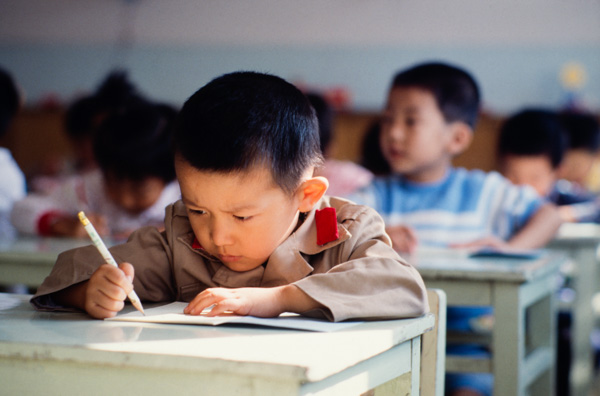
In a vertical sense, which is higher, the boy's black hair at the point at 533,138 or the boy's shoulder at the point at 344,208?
the boy's shoulder at the point at 344,208

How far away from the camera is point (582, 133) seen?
4441 mm

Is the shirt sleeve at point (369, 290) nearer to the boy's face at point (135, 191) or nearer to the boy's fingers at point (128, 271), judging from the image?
the boy's fingers at point (128, 271)

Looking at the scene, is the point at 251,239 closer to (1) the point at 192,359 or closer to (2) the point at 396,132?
(1) the point at 192,359

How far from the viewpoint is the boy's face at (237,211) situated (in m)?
0.95

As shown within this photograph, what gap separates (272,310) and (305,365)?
0.28m

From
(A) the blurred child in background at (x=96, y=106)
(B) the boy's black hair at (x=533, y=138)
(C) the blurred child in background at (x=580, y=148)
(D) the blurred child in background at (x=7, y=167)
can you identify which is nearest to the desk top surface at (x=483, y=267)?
(D) the blurred child in background at (x=7, y=167)

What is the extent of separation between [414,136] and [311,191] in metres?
1.32

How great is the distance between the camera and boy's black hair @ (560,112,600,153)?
4.39m

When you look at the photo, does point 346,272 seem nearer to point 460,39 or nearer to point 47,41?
point 460,39

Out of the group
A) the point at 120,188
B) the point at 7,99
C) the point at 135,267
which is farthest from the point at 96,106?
the point at 135,267

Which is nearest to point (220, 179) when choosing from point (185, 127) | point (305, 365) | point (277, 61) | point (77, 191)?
point (185, 127)

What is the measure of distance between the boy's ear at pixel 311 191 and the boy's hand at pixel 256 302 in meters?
0.19

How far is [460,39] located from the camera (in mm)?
6156

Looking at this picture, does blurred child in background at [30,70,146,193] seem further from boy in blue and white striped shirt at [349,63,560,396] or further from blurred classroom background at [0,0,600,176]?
blurred classroom background at [0,0,600,176]
